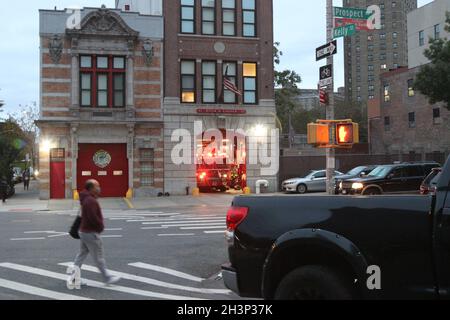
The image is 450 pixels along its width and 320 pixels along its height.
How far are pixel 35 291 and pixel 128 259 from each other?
2973 mm

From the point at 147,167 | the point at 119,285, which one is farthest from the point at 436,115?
the point at 119,285

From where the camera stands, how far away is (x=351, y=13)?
13.2m

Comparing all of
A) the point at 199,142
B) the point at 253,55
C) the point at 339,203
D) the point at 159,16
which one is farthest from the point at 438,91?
the point at 339,203

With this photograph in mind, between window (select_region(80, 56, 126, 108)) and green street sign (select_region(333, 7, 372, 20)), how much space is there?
19069 millimetres

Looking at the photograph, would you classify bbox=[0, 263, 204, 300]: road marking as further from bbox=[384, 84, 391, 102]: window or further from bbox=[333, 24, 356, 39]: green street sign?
bbox=[384, 84, 391, 102]: window

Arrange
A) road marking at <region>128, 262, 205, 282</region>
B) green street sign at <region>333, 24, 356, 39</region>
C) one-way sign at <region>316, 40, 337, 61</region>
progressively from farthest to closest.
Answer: green street sign at <region>333, 24, 356, 39</region> → one-way sign at <region>316, 40, 337, 61</region> → road marking at <region>128, 262, 205, 282</region>

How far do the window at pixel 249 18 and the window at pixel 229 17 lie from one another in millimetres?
633

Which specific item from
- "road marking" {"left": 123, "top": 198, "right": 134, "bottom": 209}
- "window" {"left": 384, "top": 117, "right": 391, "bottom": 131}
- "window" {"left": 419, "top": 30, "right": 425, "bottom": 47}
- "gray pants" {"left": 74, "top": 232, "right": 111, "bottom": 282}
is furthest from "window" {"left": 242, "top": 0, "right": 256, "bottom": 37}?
"window" {"left": 384, "top": 117, "right": 391, "bottom": 131}

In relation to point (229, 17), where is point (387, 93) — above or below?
below

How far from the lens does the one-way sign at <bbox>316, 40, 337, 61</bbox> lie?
41.5 ft

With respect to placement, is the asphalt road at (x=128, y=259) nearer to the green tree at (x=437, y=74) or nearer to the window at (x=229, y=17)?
the window at (x=229, y=17)

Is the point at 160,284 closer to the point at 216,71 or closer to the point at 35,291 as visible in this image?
the point at 35,291
